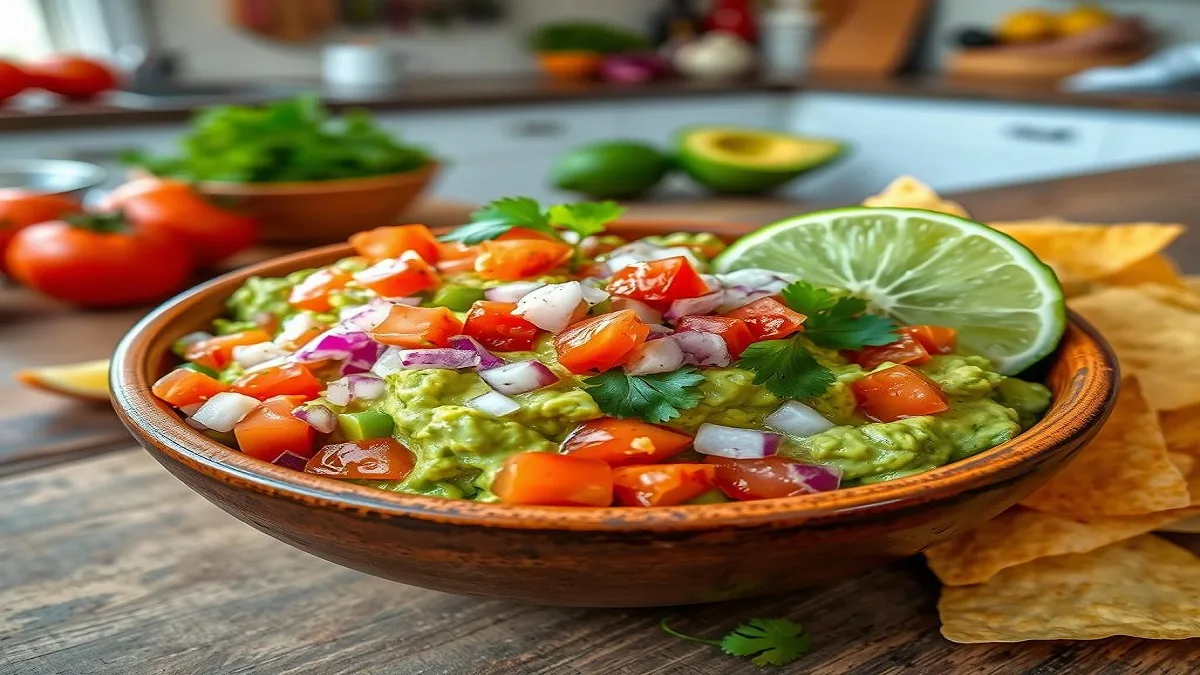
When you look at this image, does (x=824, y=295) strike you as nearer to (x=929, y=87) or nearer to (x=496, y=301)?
(x=496, y=301)

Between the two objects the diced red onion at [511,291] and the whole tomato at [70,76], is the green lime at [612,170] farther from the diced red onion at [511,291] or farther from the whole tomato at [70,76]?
the whole tomato at [70,76]

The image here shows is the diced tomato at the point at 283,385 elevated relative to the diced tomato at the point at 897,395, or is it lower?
elevated

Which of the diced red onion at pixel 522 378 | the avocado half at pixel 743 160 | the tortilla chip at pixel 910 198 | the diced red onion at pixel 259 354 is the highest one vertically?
the diced red onion at pixel 522 378

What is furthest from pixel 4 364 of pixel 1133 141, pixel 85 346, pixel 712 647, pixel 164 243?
pixel 1133 141

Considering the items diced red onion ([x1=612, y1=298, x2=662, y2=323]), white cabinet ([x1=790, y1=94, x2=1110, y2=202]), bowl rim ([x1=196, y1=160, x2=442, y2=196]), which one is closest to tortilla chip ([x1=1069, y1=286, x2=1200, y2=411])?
diced red onion ([x1=612, y1=298, x2=662, y2=323])

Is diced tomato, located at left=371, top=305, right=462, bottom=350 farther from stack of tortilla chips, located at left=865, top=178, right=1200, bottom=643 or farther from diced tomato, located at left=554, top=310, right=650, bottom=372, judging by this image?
stack of tortilla chips, located at left=865, top=178, right=1200, bottom=643

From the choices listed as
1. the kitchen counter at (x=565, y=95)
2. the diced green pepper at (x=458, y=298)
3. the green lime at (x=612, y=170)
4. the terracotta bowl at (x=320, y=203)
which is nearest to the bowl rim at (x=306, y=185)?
the terracotta bowl at (x=320, y=203)

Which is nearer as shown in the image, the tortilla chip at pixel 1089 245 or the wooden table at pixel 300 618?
the wooden table at pixel 300 618
